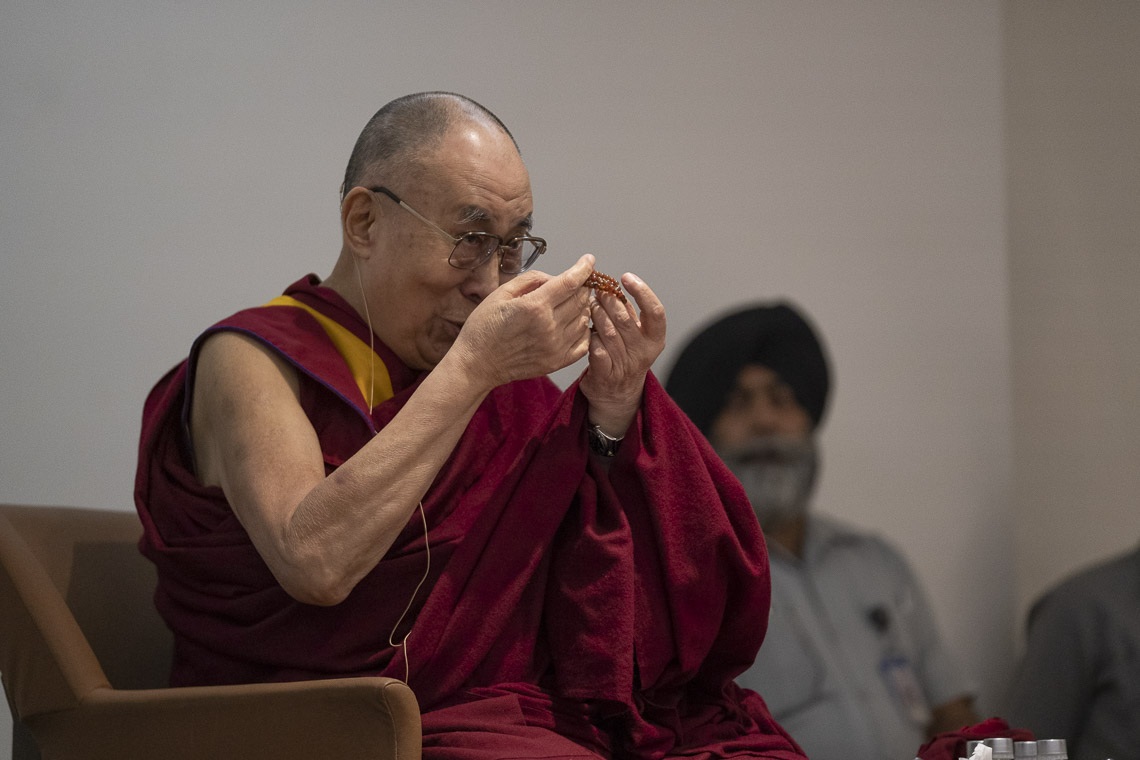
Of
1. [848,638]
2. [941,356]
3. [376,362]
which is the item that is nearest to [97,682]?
[376,362]

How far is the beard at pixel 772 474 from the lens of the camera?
3252mm

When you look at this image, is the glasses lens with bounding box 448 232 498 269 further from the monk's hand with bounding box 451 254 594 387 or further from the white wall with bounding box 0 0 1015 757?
the white wall with bounding box 0 0 1015 757

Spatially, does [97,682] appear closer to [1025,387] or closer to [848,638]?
[848,638]

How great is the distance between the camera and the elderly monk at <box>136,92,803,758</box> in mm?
1542

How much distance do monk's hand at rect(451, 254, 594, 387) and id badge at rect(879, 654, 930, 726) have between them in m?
1.90

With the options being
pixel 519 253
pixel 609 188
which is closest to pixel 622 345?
pixel 519 253

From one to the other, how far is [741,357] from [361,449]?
5.77 ft

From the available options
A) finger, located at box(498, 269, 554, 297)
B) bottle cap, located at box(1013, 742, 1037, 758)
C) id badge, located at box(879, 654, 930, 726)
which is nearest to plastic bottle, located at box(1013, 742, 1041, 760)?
bottle cap, located at box(1013, 742, 1037, 758)

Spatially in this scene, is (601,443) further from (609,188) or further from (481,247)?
(609,188)

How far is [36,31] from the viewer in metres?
2.32

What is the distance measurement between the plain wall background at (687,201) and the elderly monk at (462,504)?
27.3 inches

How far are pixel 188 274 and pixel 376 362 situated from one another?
0.79m

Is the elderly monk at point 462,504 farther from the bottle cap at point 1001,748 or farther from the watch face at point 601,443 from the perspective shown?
the bottle cap at point 1001,748

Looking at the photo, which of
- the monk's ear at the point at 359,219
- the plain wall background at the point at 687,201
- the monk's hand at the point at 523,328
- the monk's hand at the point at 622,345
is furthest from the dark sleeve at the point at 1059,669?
the monk's ear at the point at 359,219
